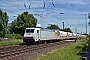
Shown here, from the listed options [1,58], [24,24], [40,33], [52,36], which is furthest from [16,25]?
[1,58]

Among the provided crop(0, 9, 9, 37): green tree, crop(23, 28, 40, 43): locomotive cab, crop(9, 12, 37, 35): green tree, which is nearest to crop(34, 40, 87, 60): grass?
crop(23, 28, 40, 43): locomotive cab

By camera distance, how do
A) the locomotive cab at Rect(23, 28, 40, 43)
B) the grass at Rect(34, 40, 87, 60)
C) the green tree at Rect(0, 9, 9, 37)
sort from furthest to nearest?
the green tree at Rect(0, 9, 9, 37)
the locomotive cab at Rect(23, 28, 40, 43)
the grass at Rect(34, 40, 87, 60)

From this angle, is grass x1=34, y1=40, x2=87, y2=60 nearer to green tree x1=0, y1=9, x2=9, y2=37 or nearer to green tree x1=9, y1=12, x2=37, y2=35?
green tree x1=0, y1=9, x2=9, y2=37

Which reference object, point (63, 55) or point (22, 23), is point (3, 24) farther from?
point (63, 55)

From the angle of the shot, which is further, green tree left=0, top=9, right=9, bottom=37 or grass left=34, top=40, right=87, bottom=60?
green tree left=0, top=9, right=9, bottom=37

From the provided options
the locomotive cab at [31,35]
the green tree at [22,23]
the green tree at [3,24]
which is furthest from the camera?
the green tree at [22,23]

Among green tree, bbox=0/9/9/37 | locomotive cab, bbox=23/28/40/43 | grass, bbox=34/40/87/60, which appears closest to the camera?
grass, bbox=34/40/87/60

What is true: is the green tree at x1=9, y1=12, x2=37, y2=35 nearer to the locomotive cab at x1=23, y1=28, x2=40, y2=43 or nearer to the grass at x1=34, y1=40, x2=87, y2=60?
the locomotive cab at x1=23, y1=28, x2=40, y2=43

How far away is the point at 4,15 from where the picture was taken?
79.6 meters

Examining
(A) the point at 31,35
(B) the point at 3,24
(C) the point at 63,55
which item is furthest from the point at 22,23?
(C) the point at 63,55

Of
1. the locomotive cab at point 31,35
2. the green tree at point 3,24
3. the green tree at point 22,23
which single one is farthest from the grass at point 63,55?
the green tree at point 22,23

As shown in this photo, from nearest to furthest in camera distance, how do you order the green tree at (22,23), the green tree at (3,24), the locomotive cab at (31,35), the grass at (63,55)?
the grass at (63,55) < the locomotive cab at (31,35) < the green tree at (3,24) < the green tree at (22,23)

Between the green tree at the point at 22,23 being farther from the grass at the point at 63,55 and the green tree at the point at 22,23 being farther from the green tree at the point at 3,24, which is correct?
the grass at the point at 63,55

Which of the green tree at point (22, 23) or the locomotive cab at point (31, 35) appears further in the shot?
the green tree at point (22, 23)
